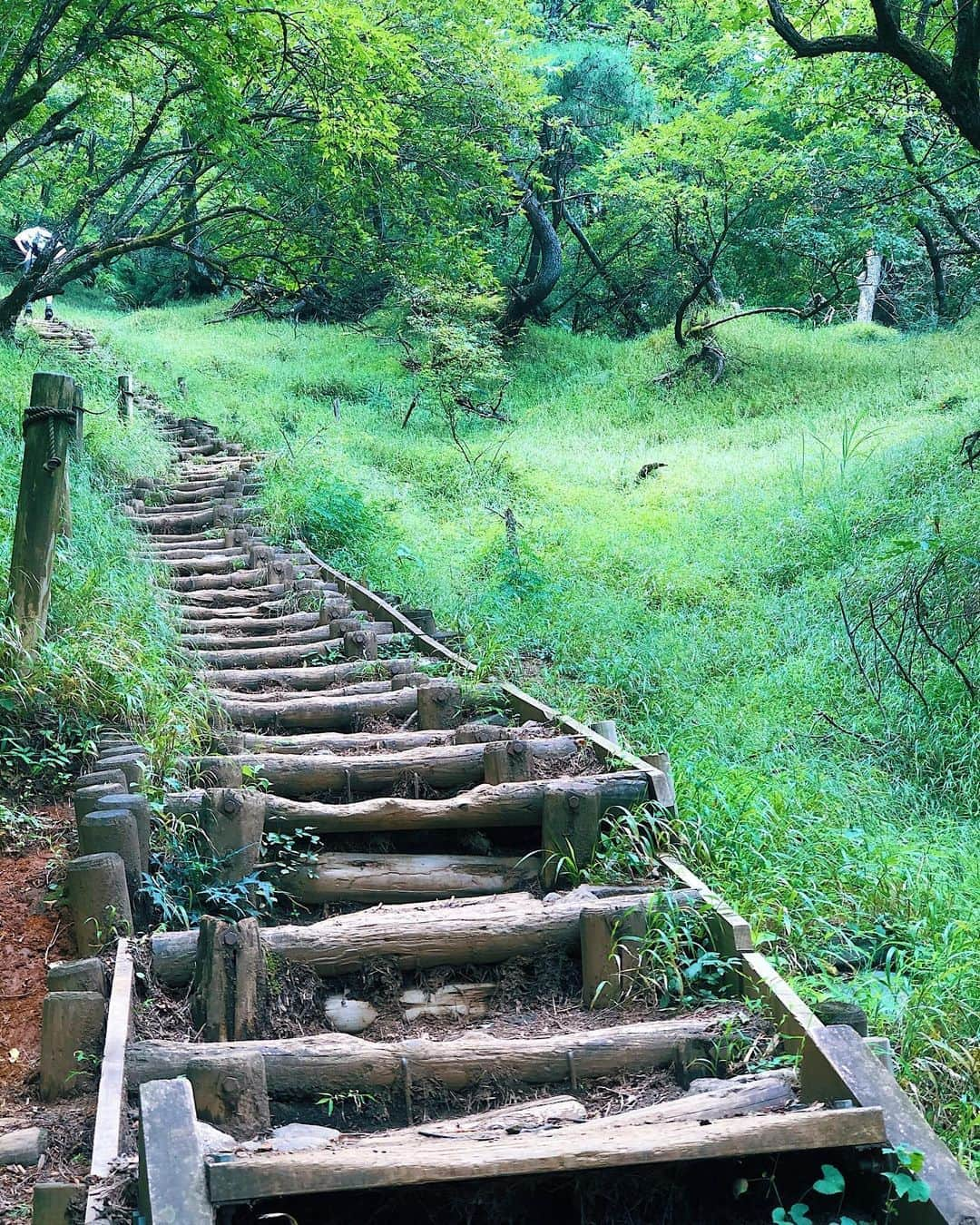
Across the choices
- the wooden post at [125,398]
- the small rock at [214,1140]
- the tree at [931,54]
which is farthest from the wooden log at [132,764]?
the wooden post at [125,398]

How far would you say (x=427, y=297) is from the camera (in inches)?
716

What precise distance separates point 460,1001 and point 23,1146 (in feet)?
4.96

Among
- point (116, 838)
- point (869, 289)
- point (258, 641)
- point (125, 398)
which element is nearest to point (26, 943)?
point (116, 838)

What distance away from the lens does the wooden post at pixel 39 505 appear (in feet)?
18.0

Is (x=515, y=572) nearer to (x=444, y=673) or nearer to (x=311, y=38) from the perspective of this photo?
(x=444, y=673)

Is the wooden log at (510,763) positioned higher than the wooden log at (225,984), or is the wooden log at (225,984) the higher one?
the wooden log at (510,763)

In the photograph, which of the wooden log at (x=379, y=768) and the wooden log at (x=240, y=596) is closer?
the wooden log at (x=379, y=768)

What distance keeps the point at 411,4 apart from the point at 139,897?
16206 millimetres

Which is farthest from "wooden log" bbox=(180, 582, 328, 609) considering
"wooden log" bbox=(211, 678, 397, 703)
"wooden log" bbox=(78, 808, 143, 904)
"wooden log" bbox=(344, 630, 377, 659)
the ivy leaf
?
the ivy leaf

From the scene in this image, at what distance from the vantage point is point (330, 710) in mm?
6082

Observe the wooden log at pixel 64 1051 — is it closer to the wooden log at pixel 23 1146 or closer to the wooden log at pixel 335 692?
the wooden log at pixel 23 1146

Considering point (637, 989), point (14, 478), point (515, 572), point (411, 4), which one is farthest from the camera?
point (411, 4)

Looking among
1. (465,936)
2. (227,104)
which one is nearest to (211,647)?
(465,936)

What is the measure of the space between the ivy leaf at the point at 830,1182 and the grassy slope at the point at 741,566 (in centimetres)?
58
